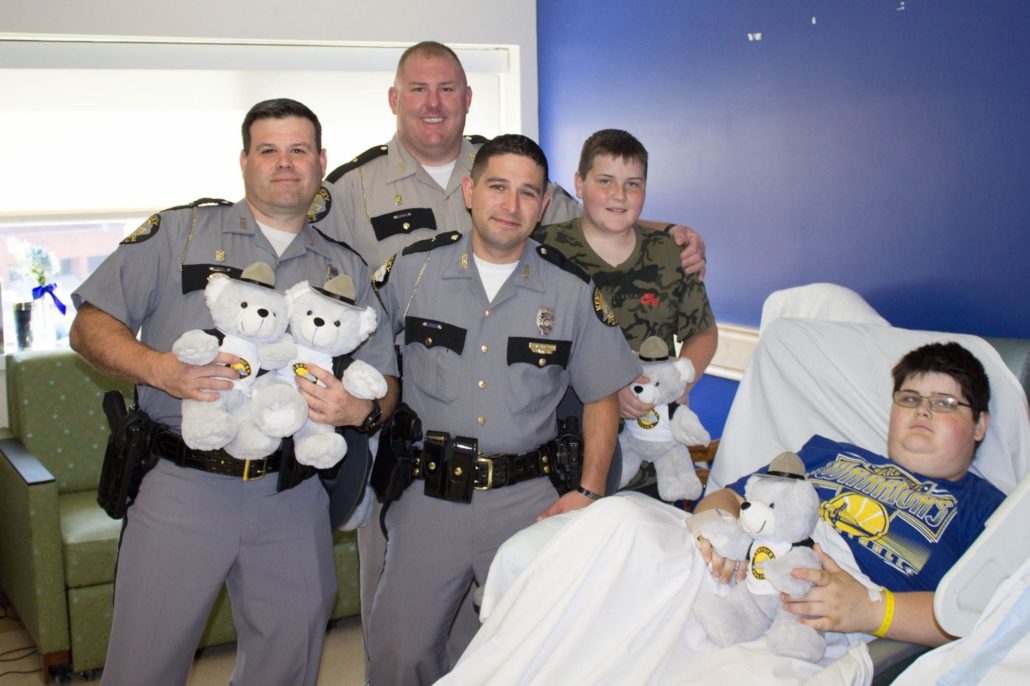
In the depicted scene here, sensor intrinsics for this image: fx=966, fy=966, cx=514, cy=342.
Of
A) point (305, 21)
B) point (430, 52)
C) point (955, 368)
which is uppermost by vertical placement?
point (305, 21)

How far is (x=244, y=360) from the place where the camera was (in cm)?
202

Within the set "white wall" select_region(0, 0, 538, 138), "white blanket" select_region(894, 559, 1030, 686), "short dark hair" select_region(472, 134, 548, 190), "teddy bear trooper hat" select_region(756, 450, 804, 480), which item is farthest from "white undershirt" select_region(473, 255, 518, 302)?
"white wall" select_region(0, 0, 538, 138)

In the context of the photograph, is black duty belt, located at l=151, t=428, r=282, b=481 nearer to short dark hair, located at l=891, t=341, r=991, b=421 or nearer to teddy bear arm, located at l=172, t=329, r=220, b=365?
teddy bear arm, located at l=172, t=329, r=220, b=365

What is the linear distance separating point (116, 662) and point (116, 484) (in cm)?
39

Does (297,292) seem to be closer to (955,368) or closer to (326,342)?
(326,342)

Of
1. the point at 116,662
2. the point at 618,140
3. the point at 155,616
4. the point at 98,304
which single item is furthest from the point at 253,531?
the point at 618,140

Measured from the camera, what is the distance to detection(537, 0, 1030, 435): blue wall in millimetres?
2588

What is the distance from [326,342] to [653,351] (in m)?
0.90

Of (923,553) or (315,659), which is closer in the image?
(923,553)

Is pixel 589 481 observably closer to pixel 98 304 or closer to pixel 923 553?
pixel 923 553

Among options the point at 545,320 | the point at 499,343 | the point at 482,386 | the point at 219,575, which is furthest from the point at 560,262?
the point at 219,575

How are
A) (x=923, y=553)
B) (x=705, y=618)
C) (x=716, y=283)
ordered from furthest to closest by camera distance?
(x=716, y=283) < (x=923, y=553) < (x=705, y=618)

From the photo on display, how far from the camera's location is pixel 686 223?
407 cm

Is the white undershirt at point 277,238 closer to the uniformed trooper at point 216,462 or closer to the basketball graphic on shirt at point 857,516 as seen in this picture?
the uniformed trooper at point 216,462
